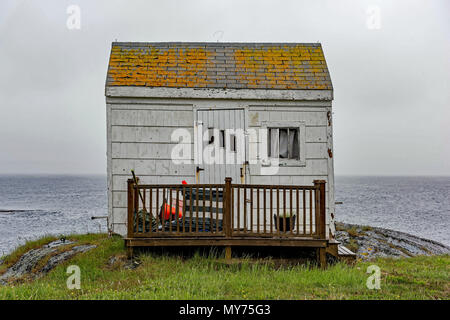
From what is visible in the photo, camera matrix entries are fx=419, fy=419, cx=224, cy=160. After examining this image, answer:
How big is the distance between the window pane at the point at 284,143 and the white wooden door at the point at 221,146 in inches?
34.3

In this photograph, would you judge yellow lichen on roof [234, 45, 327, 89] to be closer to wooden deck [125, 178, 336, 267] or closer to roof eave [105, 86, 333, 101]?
roof eave [105, 86, 333, 101]

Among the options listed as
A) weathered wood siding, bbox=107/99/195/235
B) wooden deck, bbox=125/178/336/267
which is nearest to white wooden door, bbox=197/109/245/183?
weathered wood siding, bbox=107/99/195/235

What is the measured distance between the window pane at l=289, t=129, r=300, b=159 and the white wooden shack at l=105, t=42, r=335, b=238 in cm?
2

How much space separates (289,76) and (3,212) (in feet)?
104

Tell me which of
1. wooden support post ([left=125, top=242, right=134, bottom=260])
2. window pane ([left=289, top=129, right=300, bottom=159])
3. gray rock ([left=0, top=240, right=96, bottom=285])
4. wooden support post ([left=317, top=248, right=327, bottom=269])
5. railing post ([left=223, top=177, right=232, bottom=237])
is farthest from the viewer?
window pane ([left=289, top=129, right=300, bottom=159])

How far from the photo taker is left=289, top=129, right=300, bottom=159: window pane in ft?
30.8

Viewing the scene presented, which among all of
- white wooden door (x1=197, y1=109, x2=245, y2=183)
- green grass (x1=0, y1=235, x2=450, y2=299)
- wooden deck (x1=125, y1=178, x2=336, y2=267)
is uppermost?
white wooden door (x1=197, y1=109, x2=245, y2=183)

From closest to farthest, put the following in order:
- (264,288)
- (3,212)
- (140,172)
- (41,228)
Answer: (264,288) → (140,172) → (41,228) → (3,212)

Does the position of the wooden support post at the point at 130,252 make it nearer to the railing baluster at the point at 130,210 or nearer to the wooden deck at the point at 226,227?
the wooden deck at the point at 226,227

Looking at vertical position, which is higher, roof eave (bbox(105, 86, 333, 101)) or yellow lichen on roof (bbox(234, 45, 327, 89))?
yellow lichen on roof (bbox(234, 45, 327, 89))

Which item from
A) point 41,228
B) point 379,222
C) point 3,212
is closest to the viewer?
point 41,228
